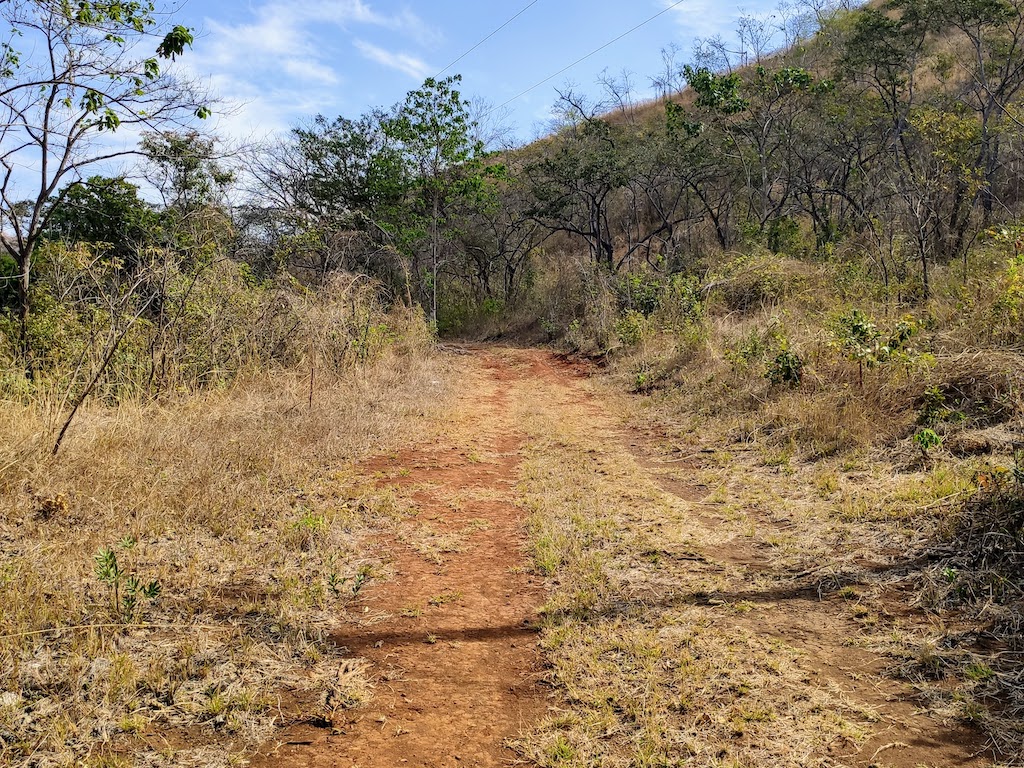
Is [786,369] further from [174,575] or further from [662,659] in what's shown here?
[174,575]

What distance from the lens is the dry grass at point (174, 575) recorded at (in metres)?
2.59

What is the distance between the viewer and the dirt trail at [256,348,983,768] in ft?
8.30

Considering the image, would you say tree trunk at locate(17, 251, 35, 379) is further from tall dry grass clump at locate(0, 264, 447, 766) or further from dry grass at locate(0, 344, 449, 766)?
dry grass at locate(0, 344, 449, 766)

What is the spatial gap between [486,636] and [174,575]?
1954 mm

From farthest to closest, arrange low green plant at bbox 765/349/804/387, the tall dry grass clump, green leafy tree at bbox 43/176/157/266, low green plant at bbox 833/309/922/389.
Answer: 1. green leafy tree at bbox 43/176/157/266
2. low green plant at bbox 765/349/804/387
3. low green plant at bbox 833/309/922/389
4. the tall dry grass clump

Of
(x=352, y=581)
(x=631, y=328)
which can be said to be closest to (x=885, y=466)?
(x=352, y=581)

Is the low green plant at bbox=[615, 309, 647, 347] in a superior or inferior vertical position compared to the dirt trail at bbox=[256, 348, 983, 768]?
superior

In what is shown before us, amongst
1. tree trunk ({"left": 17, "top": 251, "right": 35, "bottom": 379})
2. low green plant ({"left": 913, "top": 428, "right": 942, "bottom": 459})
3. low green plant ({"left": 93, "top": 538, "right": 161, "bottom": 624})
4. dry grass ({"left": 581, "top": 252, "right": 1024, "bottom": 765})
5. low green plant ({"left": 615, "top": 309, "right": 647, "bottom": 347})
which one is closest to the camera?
dry grass ({"left": 581, "top": 252, "right": 1024, "bottom": 765})

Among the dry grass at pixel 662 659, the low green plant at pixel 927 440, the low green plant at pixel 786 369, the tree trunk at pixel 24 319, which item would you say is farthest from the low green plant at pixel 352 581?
the low green plant at pixel 786 369

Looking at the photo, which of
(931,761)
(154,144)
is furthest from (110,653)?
(154,144)

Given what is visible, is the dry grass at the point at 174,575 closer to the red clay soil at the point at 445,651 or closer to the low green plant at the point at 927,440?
the red clay soil at the point at 445,651

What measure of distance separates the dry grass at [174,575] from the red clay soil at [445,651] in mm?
171

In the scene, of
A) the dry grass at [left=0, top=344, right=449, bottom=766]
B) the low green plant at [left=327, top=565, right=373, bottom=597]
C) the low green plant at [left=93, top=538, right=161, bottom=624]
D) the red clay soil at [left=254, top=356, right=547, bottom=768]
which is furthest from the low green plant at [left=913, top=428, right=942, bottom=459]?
the low green plant at [left=93, top=538, right=161, bottom=624]

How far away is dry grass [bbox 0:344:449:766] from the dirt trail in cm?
22
